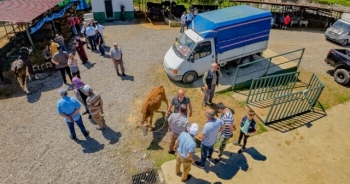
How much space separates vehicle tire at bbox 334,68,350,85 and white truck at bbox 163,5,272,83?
3726 millimetres

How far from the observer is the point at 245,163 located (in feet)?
22.0

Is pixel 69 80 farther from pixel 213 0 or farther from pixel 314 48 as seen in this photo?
pixel 213 0

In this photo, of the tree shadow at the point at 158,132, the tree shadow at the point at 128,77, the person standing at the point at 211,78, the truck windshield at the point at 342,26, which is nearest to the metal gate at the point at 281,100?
the person standing at the point at 211,78

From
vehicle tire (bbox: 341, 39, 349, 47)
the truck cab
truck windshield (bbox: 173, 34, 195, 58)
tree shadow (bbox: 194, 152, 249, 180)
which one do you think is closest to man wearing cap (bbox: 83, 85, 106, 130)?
tree shadow (bbox: 194, 152, 249, 180)

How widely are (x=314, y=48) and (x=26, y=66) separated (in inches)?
620

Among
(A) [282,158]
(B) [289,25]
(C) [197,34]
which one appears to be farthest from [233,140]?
(B) [289,25]

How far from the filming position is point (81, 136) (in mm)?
7625

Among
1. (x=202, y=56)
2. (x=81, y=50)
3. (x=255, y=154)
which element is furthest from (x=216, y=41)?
(x=81, y=50)

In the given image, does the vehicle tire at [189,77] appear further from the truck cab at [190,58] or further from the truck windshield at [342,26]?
the truck windshield at [342,26]

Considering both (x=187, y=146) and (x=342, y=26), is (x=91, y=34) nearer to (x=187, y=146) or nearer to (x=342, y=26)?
(x=187, y=146)

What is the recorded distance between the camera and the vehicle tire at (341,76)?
10.8 meters

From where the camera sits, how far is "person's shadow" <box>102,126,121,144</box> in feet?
24.6

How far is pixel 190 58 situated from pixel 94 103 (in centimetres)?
453

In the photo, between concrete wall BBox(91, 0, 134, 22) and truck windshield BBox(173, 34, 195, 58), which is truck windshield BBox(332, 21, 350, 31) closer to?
truck windshield BBox(173, 34, 195, 58)
